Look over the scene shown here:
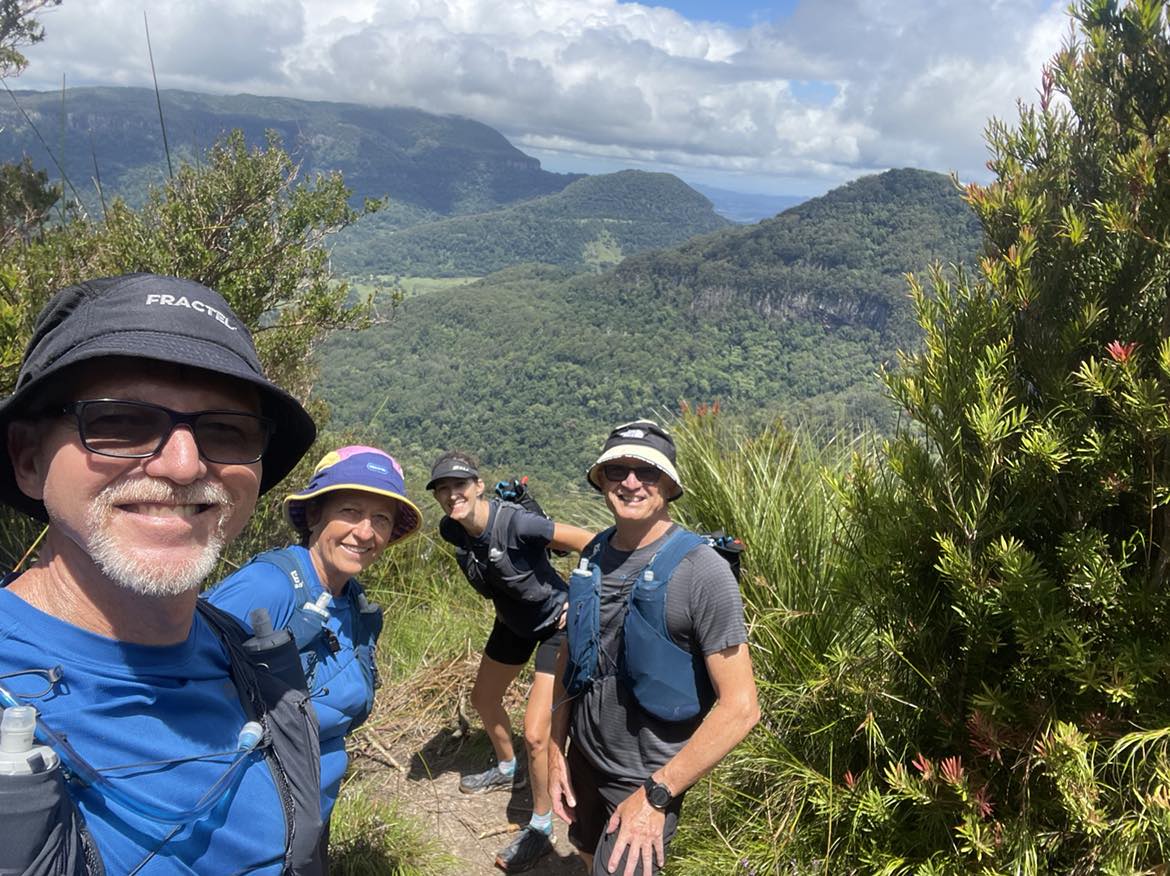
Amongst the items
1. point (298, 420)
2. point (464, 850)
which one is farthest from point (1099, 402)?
point (464, 850)

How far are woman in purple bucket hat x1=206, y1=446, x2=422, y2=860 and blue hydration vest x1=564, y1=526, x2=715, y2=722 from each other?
2.34ft

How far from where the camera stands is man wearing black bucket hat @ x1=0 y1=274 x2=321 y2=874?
1.05m

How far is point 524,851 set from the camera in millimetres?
3303

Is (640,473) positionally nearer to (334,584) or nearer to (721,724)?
(721,724)

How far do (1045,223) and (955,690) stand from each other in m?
1.48

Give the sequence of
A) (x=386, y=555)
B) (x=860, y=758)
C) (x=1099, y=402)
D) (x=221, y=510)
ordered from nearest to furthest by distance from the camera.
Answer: (x=221, y=510), (x=1099, y=402), (x=860, y=758), (x=386, y=555)

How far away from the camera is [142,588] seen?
43.6 inches

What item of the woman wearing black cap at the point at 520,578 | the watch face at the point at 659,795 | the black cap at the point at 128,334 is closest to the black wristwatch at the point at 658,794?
the watch face at the point at 659,795

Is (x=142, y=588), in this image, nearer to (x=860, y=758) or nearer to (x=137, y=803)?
(x=137, y=803)

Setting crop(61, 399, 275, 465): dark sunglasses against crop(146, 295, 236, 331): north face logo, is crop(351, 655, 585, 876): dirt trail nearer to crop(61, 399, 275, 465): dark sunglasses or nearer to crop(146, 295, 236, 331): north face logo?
crop(61, 399, 275, 465): dark sunglasses

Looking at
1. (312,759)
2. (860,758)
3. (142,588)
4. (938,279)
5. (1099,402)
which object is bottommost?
(860,758)

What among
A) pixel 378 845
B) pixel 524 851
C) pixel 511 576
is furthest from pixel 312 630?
pixel 524 851

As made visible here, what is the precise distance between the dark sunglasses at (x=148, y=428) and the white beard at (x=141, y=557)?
0.05 meters

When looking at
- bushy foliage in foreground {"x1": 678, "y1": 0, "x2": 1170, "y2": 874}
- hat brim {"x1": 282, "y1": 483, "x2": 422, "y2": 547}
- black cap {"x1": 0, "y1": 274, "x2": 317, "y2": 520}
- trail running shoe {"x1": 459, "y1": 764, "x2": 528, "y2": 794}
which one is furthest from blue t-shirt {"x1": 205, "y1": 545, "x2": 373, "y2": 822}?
trail running shoe {"x1": 459, "y1": 764, "x2": 528, "y2": 794}
